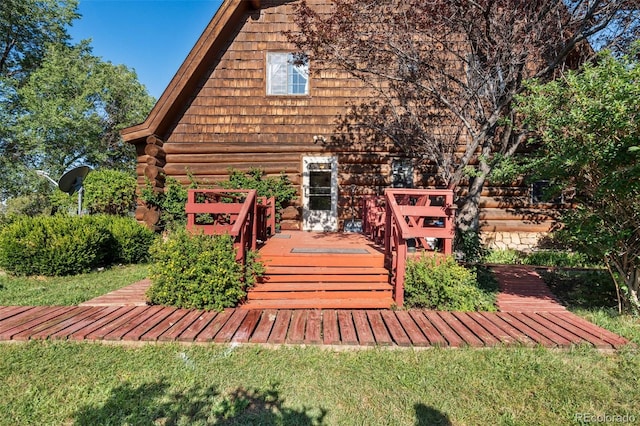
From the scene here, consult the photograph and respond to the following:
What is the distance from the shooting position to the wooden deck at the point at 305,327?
320 cm

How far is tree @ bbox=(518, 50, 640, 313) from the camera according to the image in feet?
10.9

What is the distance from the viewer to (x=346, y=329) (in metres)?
3.46

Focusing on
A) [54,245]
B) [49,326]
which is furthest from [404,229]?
[54,245]

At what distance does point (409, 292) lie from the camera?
4262 millimetres

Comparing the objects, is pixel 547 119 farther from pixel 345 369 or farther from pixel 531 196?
pixel 531 196

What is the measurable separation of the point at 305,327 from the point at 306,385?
3.35ft

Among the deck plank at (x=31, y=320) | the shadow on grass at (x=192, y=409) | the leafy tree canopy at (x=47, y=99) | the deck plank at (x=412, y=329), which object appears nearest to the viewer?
the shadow on grass at (x=192, y=409)

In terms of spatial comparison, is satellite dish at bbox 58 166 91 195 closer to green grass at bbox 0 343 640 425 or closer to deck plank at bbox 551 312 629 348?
green grass at bbox 0 343 640 425

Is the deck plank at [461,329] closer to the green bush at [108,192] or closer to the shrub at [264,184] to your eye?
the shrub at [264,184]

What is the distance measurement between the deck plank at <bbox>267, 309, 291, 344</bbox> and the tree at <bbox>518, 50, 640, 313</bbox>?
3.96 meters

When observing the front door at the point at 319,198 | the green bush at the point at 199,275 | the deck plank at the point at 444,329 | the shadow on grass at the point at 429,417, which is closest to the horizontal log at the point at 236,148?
the front door at the point at 319,198

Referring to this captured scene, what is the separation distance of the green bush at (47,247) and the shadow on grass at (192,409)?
4.91 m

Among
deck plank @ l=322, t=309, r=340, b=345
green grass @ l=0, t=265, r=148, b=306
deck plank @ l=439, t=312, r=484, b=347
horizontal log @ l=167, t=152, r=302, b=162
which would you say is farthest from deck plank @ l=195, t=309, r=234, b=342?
horizontal log @ l=167, t=152, r=302, b=162

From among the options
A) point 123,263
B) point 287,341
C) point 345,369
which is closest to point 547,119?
point 345,369
